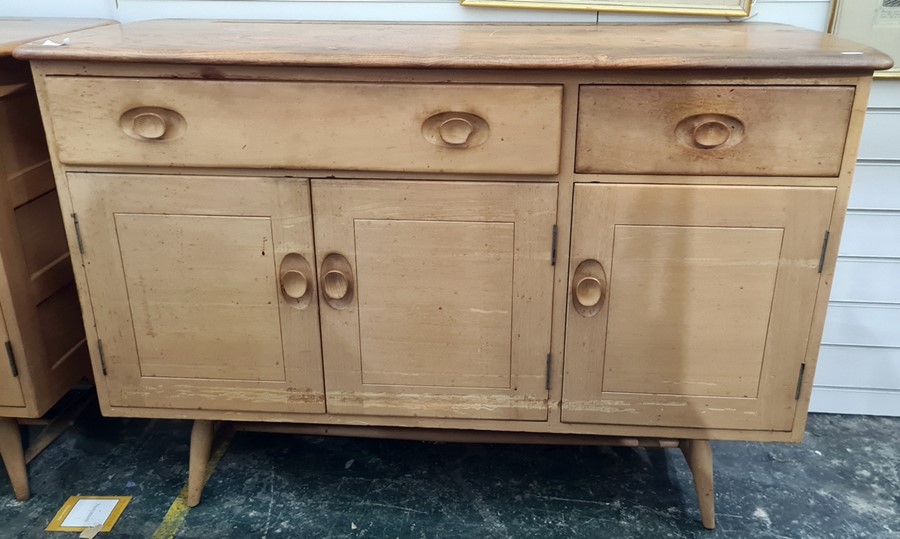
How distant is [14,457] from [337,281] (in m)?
0.89

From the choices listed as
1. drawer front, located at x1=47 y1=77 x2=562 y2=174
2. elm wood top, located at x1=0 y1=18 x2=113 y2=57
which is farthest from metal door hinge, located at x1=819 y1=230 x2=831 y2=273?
elm wood top, located at x1=0 y1=18 x2=113 y2=57

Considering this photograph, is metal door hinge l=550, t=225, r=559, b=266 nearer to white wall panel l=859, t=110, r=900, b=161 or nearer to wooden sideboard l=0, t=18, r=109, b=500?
white wall panel l=859, t=110, r=900, b=161

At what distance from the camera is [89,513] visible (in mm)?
1576

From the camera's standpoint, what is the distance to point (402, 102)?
4.06 feet

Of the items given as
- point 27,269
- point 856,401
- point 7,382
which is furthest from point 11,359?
point 856,401

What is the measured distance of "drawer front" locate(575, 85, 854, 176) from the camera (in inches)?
47.0

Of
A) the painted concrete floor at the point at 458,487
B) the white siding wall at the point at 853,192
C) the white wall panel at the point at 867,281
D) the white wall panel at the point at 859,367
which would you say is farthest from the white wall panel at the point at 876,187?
the painted concrete floor at the point at 458,487

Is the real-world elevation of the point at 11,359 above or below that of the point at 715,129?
below

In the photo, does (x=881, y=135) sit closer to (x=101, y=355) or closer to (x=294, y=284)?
(x=294, y=284)

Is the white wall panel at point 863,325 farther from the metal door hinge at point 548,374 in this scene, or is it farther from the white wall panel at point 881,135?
the metal door hinge at point 548,374

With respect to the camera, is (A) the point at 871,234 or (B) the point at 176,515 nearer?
(B) the point at 176,515

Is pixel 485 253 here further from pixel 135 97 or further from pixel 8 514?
pixel 8 514

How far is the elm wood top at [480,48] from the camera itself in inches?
45.8

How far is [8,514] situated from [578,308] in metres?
1.32
